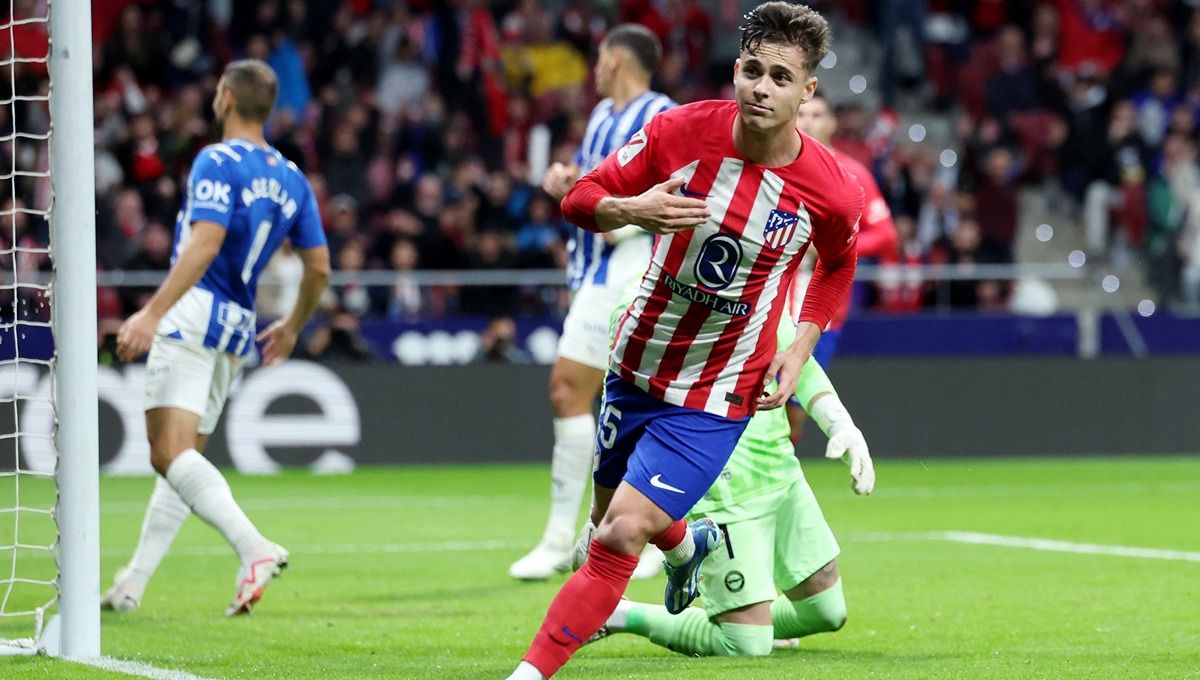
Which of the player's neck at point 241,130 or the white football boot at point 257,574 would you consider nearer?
the white football boot at point 257,574

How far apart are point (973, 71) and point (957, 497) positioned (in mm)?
10065

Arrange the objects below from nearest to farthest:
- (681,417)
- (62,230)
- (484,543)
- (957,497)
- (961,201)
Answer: (681,417), (62,230), (484,543), (957,497), (961,201)

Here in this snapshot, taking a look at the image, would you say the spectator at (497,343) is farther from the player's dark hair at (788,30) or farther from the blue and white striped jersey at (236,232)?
the player's dark hair at (788,30)

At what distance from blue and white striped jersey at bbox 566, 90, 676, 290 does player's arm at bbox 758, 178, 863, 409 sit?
334 cm

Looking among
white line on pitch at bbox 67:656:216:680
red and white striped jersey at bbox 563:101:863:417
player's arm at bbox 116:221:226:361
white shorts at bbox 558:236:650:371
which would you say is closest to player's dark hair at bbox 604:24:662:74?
white shorts at bbox 558:236:650:371

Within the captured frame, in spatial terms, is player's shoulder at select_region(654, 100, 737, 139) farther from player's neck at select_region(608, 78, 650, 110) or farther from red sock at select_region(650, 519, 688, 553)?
player's neck at select_region(608, 78, 650, 110)

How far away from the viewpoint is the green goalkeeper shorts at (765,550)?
591 cm

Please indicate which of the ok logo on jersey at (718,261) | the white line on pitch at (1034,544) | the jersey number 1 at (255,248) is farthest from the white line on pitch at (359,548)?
the ok logo on jersey at (718,261)

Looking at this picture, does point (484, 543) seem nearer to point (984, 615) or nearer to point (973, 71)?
point (984, 615)

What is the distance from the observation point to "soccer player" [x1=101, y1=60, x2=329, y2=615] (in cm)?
719

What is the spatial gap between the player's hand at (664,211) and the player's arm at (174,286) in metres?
2.53

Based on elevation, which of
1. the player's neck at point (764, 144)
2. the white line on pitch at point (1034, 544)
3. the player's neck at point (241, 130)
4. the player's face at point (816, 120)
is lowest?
the white line on pitch at point (1034, 544)

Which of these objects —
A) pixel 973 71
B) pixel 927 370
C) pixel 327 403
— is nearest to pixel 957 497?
pixel 927 370

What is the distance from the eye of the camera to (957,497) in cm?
1298
